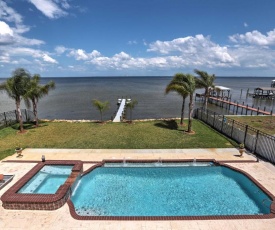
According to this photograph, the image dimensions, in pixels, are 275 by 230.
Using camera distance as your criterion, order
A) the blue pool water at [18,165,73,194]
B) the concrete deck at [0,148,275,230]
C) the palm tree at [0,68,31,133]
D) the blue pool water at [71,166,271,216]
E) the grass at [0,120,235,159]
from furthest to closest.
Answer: the palm tree at [0,68,31,133]
the grass at [0,120,235,159]
the blue pool water at [18,165,73,194]
the blue pool water at [71,166,271,216]
the concrete deck at [0,148,275,230]

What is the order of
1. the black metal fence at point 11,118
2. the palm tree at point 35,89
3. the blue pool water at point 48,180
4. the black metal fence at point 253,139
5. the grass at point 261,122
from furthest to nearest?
the grass at point 261,122 → the black metal fence at point 11,118 → the palm tree at point 35,89 → the black metal fence at point 253,139 → the blue pool water at point 48,180

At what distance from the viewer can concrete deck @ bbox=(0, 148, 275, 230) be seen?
760 cm

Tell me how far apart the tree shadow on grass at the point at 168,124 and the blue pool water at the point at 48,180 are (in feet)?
36.0

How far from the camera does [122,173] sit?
12.2 meters

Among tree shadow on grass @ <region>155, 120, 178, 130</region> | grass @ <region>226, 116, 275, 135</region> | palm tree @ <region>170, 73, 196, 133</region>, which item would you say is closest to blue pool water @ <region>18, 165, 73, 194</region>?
palm tree @ <region>170, 73, 196, 133</region>

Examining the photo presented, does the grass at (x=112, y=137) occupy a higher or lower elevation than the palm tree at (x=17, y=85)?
lower

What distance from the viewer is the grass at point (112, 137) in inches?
619

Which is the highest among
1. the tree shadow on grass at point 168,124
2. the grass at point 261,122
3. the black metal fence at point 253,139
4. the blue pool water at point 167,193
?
the black metal fence at point 253,139

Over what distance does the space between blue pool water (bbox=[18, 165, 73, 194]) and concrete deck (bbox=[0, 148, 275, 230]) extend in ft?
2.56

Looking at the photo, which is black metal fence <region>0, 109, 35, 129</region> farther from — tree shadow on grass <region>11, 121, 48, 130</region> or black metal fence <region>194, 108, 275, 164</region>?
black metal fence <region>194, 108, 275, 164</region>

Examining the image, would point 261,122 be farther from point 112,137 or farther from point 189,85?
point 112,137

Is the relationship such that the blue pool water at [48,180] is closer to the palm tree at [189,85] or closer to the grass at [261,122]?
the palm tree at [189,85]

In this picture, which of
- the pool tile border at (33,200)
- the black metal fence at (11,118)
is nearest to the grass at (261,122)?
the pool tile border at (33,200)

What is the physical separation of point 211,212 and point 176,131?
10.6 metres
